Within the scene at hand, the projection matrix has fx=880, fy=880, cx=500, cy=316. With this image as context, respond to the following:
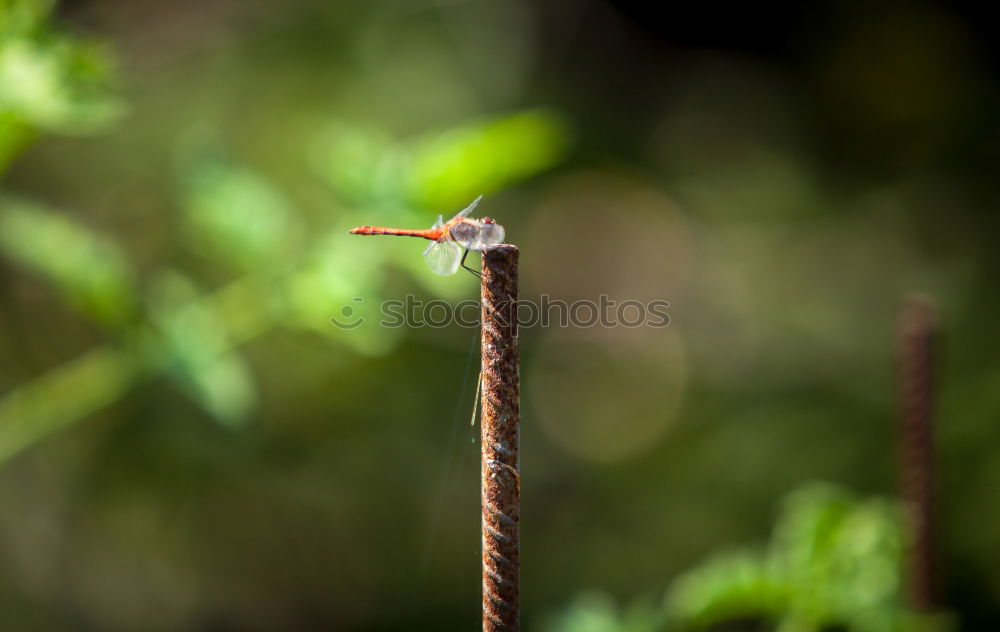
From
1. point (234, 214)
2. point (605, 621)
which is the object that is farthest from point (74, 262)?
point (605, 621)

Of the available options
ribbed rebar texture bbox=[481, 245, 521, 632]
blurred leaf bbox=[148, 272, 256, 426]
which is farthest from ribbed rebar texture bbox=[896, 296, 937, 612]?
blurred leaf bbox=[148, 272, 256, 426]

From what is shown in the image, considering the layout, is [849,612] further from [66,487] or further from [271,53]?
Answer: [271,53]

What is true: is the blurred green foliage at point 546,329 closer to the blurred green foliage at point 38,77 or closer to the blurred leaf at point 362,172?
the blurred leaf at point 362,172

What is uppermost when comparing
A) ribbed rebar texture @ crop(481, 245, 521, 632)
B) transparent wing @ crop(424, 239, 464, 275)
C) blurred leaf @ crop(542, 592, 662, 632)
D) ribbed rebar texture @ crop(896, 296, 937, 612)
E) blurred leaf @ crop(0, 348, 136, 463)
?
transparent wing @ crop(424, 239, 464, 275)

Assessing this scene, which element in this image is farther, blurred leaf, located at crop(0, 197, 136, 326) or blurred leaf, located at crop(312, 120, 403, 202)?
blurred leaf, located at crop(312, 120, 403, 202)

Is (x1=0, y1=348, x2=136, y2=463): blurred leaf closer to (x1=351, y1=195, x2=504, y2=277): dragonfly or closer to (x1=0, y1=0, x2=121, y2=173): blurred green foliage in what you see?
(x1=0, y1=0, x2=121, y2=173): blurred green foliage

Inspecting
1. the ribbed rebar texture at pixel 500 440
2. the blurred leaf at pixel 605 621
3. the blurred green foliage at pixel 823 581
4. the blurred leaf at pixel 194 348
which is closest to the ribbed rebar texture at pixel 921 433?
the blurred green foliage at pixel 823 581

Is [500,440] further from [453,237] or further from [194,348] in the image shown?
[194,348]
